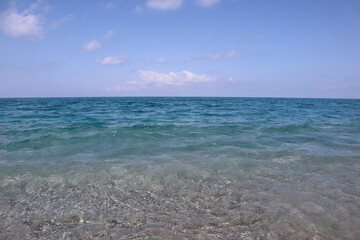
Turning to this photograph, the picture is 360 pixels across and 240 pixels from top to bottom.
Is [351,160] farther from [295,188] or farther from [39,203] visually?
[39,203]

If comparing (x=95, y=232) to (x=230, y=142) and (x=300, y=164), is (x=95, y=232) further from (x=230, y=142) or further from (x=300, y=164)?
(x=230, y=142)

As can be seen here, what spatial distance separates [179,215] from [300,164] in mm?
4501

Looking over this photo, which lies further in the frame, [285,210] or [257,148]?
[257,148]

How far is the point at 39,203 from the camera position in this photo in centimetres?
451

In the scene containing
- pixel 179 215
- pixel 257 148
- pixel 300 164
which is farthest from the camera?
pixel 257 148

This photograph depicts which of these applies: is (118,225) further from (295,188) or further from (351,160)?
(351,160)

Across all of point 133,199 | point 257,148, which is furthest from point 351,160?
point 133,199

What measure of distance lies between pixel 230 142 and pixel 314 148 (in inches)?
122

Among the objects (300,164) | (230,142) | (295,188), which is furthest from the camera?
(230,142)

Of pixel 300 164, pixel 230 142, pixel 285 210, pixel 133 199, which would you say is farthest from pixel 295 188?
pixel 230 142

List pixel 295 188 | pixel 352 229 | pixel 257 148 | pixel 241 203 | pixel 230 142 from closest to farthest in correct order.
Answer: pixel 352 229 → pixel 241 203 → pixel 295 188 → pixel 257 148 → pixel 230 142

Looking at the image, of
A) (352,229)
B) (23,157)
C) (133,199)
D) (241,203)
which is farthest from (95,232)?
(23,157)

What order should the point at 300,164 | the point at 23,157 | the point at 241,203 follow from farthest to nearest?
the point at 23,157, the point at 300,164, the point at 241,203

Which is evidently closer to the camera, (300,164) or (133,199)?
(133,199)
